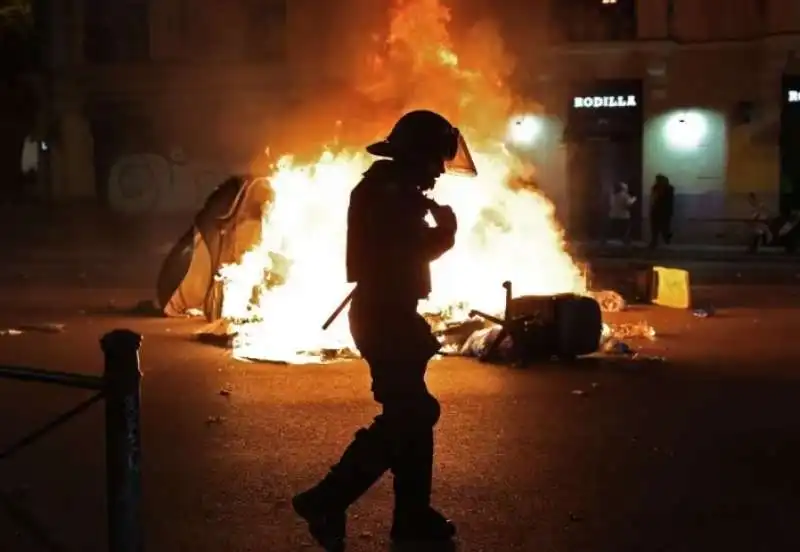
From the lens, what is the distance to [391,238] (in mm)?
5238

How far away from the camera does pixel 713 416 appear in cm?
834

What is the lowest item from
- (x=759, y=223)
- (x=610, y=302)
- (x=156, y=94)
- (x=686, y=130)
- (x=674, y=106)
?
(x=610, y=302)

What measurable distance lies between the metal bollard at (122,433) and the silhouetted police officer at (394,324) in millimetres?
1210

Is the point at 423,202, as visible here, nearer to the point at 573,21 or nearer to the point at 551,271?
the point at 551,271

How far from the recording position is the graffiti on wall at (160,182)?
3334 cm

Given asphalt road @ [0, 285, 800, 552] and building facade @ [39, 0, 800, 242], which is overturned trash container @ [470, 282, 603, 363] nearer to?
asphalt road @ [0, 285, 800, 552]

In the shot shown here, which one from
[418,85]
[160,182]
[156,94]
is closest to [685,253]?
[418,85]

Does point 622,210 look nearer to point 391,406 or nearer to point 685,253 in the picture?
point 685,253

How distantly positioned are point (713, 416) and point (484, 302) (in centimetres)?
535

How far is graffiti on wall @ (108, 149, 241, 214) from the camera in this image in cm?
3334

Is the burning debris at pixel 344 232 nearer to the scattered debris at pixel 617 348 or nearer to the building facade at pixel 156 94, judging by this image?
the scattered debris at pixel 617 348

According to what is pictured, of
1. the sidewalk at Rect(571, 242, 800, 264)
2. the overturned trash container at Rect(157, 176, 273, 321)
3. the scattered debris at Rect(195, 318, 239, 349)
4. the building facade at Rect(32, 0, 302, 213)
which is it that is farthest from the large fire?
the building facade at Rect(32, 0, 302, 213)

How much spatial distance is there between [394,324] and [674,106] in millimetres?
26290

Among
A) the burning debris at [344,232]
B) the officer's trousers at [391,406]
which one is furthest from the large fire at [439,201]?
the officer's trousers at [391,406]
